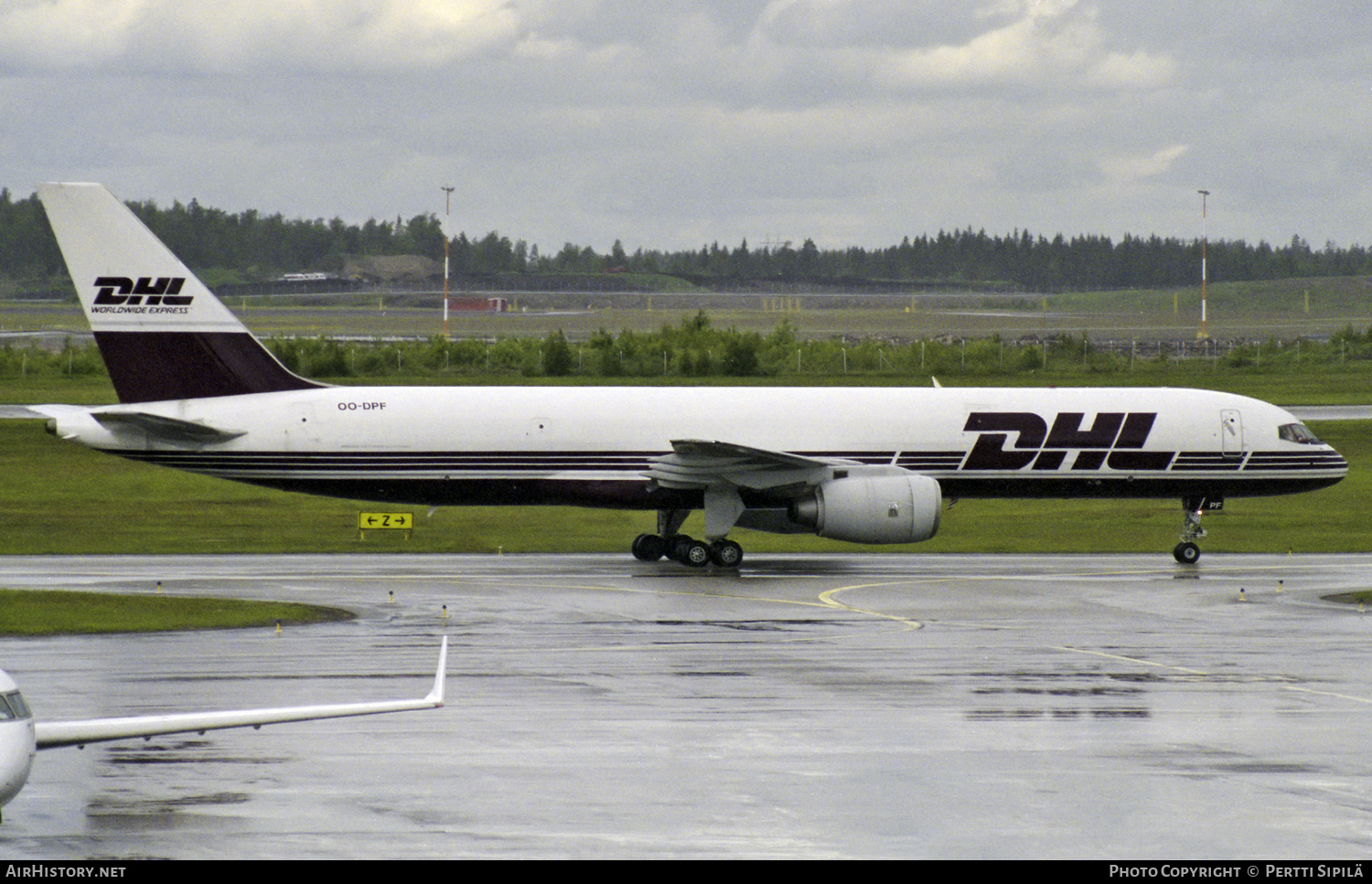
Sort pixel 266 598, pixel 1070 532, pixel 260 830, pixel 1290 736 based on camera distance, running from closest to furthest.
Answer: pixel 260 830, pixel 1290 736, pixel 266 598, pixel 1070 532

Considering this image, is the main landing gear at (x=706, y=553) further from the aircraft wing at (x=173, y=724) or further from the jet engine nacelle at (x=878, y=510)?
the aircraft wing at (x=173, y=724)

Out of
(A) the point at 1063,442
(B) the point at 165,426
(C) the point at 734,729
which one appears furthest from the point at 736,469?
(C) the point at 734,729

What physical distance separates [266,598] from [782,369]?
6101cm

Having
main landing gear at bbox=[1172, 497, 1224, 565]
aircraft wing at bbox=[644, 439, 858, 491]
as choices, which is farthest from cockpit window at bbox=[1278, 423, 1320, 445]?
aircraft wing at bbox=[644, 439, 858, 491]

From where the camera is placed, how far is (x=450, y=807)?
48.6ft

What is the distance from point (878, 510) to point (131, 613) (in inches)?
599

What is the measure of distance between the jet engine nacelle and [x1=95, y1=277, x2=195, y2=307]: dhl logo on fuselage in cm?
1454

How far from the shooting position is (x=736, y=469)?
3634 centimetres

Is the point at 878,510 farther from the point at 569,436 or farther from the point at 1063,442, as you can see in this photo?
the point at 569,436

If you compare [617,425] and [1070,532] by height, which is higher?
[617,425]

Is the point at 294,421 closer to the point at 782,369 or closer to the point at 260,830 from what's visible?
the point at 260,830

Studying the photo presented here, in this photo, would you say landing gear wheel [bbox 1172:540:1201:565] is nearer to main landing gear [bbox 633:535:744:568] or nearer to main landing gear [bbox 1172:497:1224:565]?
main landing gear [bbox 1172:497:1224:565]
